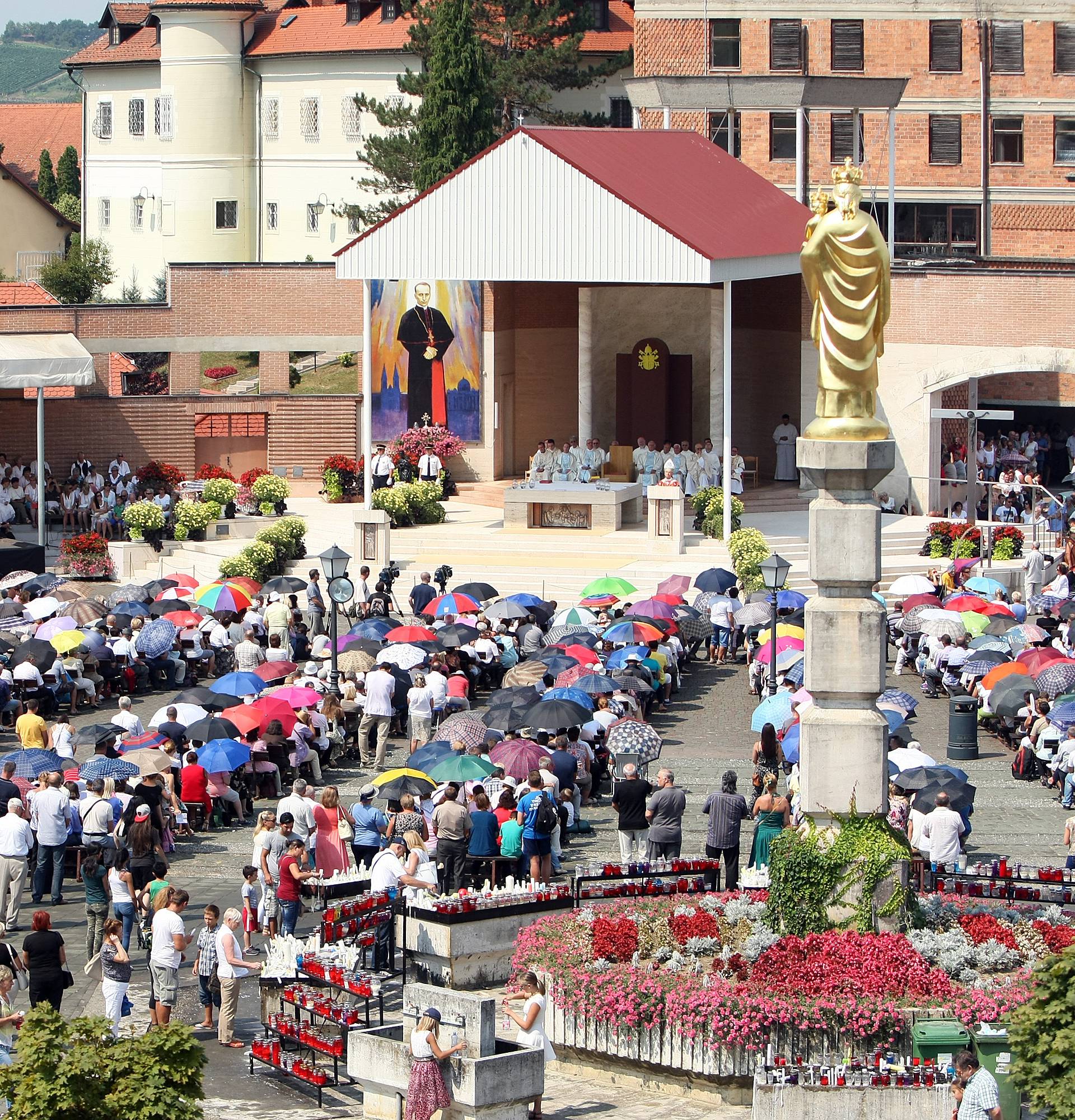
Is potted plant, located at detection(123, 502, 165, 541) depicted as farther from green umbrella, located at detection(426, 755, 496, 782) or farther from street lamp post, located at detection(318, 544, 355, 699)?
green umbrella, located at detection(426, 755, 496, 782)

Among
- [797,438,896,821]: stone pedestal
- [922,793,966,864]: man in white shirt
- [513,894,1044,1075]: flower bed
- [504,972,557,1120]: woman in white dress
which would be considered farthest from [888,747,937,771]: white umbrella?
[504,972,557,1120]: woman in white dress

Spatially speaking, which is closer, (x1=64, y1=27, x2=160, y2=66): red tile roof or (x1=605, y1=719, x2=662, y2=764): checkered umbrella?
(x1=605, y1=719, x2=662, y2=764): checkered umbrella

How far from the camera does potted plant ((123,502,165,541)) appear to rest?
40406 mm

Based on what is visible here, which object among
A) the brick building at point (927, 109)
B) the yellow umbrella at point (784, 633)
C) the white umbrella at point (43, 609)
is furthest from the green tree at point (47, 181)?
the yellow umbrella at point (784, 633)

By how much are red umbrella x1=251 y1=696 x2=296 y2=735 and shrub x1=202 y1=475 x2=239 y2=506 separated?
16.5 m

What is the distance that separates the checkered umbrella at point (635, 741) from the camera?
24562mm

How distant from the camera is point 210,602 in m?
33.0

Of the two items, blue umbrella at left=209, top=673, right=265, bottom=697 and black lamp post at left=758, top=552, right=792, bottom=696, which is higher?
black lamp post at left=758, top=552, right=792, bottom=696

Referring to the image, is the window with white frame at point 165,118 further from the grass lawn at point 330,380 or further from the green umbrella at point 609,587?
the green umbrella at point 609,587

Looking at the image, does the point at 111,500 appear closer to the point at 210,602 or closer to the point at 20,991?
the point at 210,602

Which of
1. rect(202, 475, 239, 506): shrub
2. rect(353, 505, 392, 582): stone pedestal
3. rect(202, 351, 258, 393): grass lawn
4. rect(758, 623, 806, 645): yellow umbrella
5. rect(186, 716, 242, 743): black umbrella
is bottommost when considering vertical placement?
rect(186, 716, 242, 743): black umbrella

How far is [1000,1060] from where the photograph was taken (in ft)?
52.7

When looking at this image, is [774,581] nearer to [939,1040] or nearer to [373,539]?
[373,539]

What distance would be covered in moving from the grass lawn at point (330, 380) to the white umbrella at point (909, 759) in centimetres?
3564
